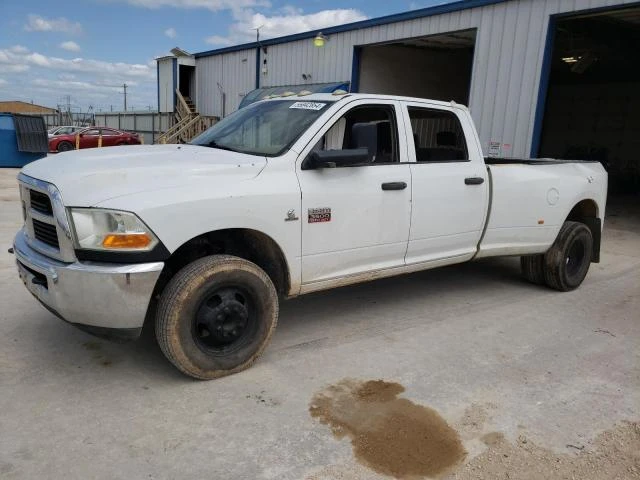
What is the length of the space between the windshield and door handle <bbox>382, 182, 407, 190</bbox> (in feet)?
2.47

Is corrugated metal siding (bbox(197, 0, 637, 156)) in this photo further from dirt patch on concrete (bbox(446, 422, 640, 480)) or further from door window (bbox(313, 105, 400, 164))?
dirt patch on concrete (bbox(446, 422, 640, 480))

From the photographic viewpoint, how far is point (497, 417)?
3.22 m

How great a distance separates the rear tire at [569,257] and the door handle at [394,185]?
250 centimetres

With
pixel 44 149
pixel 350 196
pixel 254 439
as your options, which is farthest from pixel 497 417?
pixel 44 149

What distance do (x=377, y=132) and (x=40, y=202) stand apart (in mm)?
2497

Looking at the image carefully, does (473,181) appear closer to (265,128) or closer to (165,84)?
(265,128)

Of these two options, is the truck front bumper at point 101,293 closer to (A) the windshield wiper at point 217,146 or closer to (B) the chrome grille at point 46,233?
(B) the chrome grille at point 46,233

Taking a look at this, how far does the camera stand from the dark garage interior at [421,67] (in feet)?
49.4

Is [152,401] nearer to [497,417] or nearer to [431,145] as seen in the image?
[497,417]

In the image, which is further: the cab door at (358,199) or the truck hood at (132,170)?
the cab door at (358,199)

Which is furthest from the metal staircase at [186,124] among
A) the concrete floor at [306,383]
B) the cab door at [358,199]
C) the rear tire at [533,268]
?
the cab door at [358,199]

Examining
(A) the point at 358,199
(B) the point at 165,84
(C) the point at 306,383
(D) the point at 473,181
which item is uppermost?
(B) the point at 165,84

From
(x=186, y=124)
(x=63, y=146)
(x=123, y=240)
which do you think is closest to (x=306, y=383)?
(x=123, y=240)

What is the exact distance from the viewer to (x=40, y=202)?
3395mm
